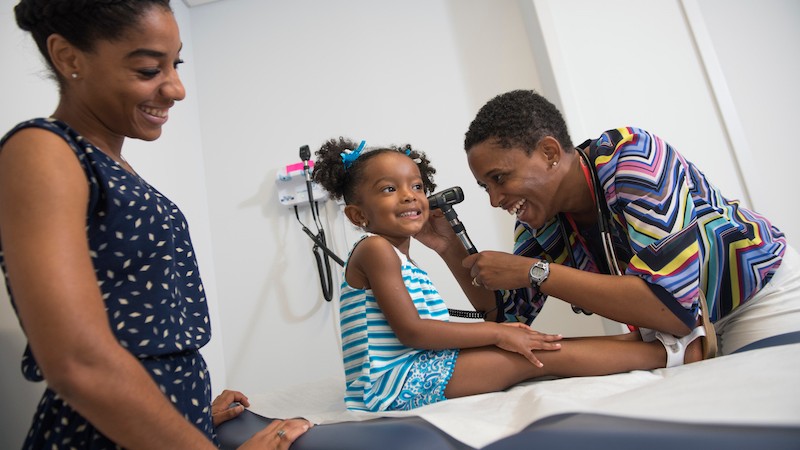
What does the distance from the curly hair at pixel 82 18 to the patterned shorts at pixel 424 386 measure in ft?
2.94

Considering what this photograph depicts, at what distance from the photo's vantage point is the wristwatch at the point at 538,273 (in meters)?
1.25

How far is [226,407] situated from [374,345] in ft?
1.27

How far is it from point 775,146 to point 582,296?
1.83m

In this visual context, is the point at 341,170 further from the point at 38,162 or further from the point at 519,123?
the point at 38,162

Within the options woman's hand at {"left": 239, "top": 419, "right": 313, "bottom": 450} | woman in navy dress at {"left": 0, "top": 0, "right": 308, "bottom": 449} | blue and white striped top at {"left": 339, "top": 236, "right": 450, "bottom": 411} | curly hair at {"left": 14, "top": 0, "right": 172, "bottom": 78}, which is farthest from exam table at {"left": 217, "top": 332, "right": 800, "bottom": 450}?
curly hair at {"left": 14, "top": 0, "right": 172, "bottom": 78}

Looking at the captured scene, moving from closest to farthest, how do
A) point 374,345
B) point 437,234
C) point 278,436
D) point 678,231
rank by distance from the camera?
point 278,436
point 678,231
point 374,345
point 437,234

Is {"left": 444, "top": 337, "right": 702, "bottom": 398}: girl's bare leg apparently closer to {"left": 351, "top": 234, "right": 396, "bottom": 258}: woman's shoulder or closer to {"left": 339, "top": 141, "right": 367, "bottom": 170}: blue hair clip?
{"left": 351, "top": 234, "right": 396, "bottom": 258}: woman's shoulder

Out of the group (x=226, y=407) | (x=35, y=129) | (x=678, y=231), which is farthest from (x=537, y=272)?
(x=35, y=129)

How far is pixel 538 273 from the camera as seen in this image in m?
1.26

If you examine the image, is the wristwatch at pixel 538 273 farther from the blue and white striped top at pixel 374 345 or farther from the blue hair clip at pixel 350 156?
the blue hair clip at pixel 350 156

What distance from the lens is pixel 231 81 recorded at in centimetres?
287

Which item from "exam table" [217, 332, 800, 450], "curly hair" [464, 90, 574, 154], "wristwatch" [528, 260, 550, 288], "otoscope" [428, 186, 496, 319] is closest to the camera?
"exam table" [217, 332, 800, 450]

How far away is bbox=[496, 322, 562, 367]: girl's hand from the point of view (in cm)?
119

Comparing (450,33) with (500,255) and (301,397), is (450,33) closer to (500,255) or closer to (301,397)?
(500,255)
